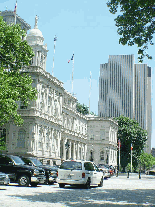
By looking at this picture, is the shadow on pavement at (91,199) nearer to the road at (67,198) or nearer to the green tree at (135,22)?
the road at (67,198)

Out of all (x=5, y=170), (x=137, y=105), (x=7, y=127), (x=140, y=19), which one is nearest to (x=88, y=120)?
(x=7, y=127)

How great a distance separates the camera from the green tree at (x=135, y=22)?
53.3 ft

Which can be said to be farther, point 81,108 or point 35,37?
point 81,108

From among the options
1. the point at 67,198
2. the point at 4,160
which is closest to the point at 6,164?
the point at 4,160

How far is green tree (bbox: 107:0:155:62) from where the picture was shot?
16234 millimetres

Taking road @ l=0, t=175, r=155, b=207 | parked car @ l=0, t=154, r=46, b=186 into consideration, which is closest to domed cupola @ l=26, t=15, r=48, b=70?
parked car @ l=0, t=154, r=46, b=186

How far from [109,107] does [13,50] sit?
137063mm

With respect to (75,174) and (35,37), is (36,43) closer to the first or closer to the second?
(35,37)

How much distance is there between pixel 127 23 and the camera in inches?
683

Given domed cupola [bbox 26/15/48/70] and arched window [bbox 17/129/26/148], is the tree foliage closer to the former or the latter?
arched window [bbox 17/129/26/148]

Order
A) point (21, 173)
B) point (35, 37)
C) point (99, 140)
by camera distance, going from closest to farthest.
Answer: point (21, 173)
point (35, 37)
point (99, 140)

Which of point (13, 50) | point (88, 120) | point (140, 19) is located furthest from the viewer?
point (88, 120)

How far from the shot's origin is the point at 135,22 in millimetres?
17219

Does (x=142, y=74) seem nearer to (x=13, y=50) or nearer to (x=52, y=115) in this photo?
(x=52, y=115)
